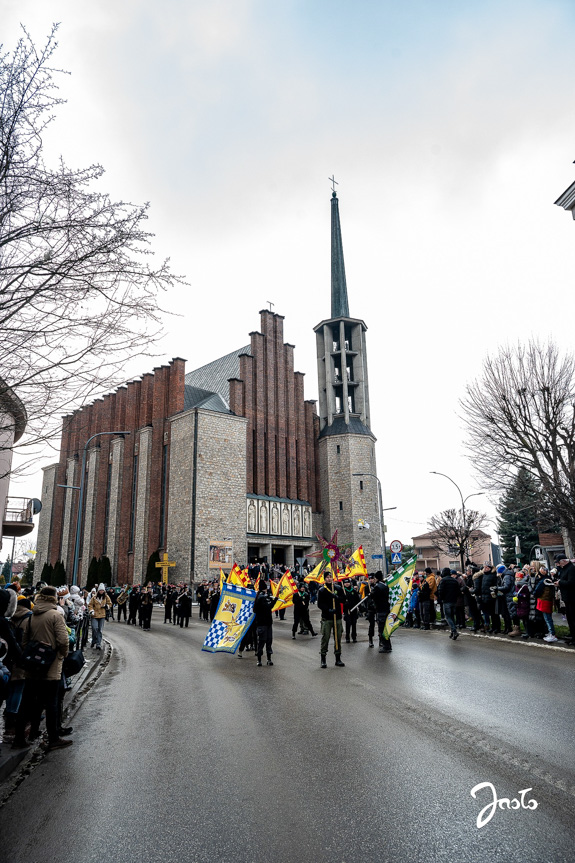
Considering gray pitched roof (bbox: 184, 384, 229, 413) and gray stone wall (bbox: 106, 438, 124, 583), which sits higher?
gray pitched roof (bbox: 184, 384, 229, 413)

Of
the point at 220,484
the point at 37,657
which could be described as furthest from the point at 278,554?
the point at 37,657

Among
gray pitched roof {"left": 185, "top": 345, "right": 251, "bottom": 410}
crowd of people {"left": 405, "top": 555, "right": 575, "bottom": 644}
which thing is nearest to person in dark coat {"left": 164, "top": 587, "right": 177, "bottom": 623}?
crowd of people {"left": 405, "top": 555, "right": 575, "bottom": 644}

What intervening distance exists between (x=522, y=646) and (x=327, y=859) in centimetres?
1049

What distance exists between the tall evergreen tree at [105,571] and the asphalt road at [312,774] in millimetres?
37281

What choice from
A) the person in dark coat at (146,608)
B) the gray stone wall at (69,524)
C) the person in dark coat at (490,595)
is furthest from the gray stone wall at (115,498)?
the person in dark coat at (490,595)

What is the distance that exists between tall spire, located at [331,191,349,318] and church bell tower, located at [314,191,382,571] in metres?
0.10

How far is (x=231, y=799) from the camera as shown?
436 cm

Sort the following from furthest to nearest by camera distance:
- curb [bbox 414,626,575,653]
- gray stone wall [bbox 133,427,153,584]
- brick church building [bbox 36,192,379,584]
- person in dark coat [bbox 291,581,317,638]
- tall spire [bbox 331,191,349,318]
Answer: tall spire [bbox 331,191,349,318]
gray stone wall [bbox 133,427,153,584]
brick church building [bbox 36,192,379,584]
person in dark coat [bbox 291,581,317,638]
curb [bbox 414,626,575,653]

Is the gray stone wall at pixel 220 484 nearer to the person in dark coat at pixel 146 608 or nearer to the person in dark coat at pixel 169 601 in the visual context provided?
the person in dark coat at pixel 169 601

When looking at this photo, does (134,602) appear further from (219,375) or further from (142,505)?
(219,375)

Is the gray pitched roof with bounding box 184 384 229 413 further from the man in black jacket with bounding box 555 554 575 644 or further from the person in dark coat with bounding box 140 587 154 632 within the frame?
the man in black jacket with bounding box 555 554 575 644

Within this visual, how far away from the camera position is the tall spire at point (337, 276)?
54.3 m

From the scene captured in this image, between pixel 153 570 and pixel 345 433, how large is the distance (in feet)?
62.3
